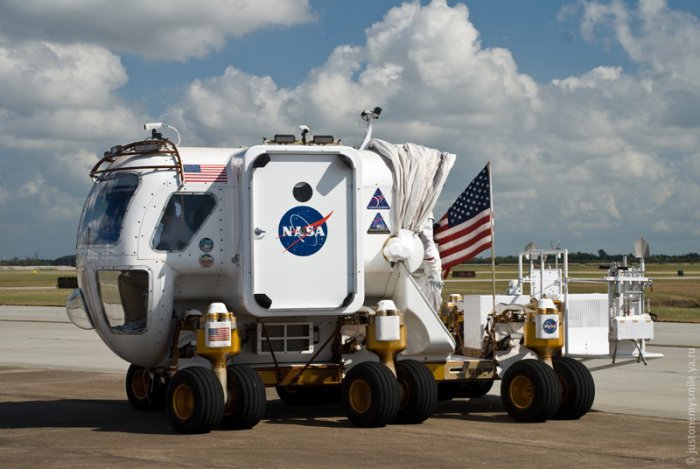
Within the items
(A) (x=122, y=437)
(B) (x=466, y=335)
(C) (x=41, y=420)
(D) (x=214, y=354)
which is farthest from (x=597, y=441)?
(C) (x=41, y=420)

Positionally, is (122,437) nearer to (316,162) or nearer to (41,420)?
(41,420)

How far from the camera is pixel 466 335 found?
1583 centimetres

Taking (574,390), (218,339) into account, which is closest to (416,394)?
(574,390)

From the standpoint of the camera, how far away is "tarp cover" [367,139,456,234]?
1505 centimetres

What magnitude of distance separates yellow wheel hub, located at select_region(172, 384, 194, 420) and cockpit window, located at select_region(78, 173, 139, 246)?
2.11 meters

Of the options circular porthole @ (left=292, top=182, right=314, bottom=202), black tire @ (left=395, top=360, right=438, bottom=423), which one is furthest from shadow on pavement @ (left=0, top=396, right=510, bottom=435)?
circular porthole @ (left=292, top=182, right=314, bottom=202)

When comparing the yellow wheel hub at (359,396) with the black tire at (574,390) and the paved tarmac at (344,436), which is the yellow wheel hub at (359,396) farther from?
the black tire at (574,390)

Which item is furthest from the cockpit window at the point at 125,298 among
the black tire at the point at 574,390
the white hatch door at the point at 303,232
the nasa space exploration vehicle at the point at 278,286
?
the black tire at the point at 574,390

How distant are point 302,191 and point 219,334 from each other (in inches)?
84.1

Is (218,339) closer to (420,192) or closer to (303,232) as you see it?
(303,232)

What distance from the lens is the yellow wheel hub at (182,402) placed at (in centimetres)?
1327

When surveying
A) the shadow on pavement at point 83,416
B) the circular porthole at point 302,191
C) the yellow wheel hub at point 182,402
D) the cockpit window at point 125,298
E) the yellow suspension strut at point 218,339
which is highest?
the circular porthole at point 302,191

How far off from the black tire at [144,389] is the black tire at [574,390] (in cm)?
541

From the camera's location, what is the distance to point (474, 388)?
16938 millimetres
